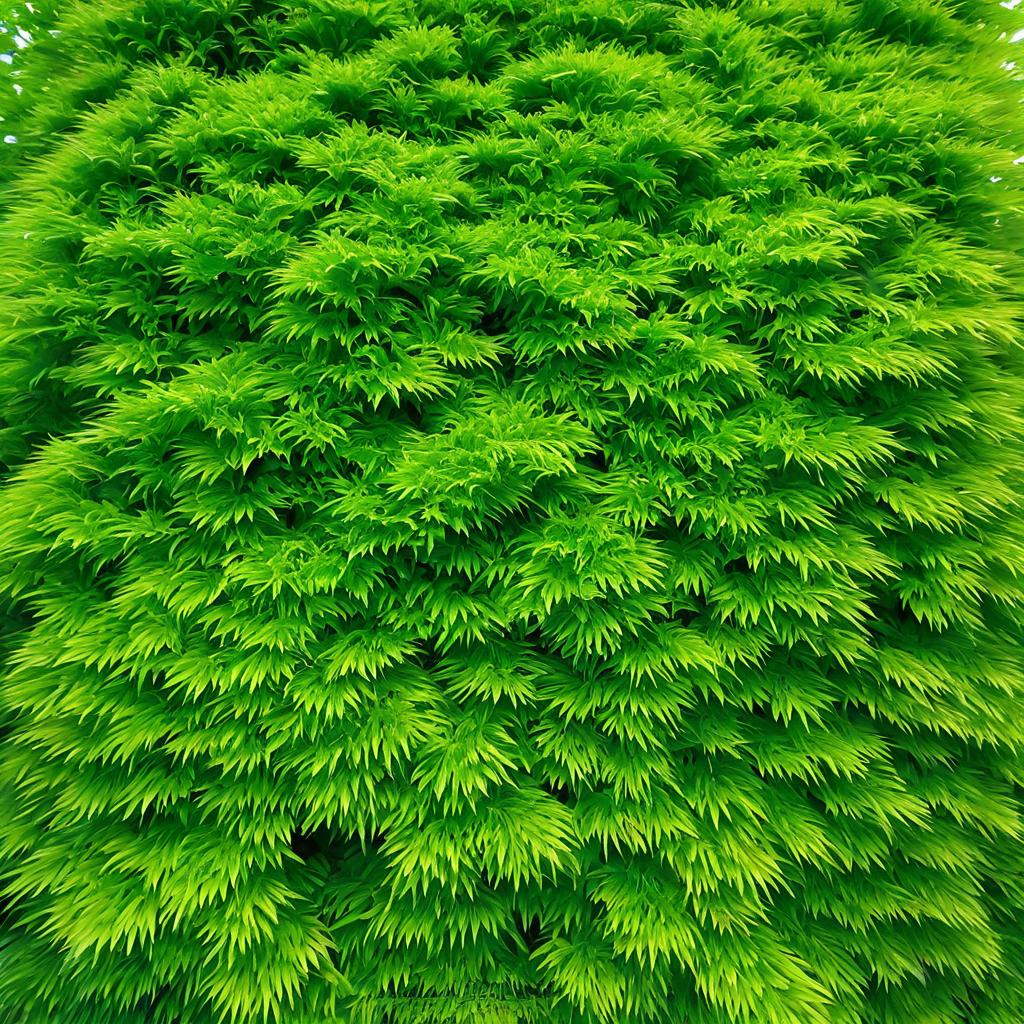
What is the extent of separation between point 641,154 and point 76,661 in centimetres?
231

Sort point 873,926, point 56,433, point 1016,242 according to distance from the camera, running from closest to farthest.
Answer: point 873,926 → point 56,433 → point 1016,242

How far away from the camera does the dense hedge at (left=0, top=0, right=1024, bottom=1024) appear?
1.64m

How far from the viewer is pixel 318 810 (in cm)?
162

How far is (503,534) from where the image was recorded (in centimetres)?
176

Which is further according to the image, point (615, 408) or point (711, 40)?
point (711, 40)

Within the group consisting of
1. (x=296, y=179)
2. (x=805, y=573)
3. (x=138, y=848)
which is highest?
(x=296, y=179)

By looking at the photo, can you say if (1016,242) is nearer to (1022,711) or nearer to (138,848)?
(1022,711)

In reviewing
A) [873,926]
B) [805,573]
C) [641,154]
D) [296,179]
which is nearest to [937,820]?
[873,926]

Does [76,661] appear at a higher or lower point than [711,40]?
lower

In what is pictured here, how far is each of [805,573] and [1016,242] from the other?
159cm

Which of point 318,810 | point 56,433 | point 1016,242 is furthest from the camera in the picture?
point 1016,242

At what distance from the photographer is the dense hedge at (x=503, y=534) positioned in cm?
164

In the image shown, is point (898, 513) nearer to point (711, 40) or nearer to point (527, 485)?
point (527, 485)

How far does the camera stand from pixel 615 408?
1834mm
